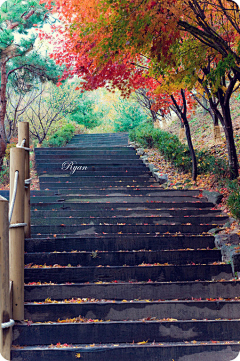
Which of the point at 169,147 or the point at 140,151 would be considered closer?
the point at 169,147

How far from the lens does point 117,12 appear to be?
170 inches

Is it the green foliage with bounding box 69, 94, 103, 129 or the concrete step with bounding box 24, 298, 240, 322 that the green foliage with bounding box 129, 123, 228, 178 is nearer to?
the concrete step with bounding box 24, 298, 240, 322

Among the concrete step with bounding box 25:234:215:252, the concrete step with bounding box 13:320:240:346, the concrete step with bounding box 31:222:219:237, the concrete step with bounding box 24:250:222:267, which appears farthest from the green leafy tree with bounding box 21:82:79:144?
the concrete step with bounding box 13:320:240:346

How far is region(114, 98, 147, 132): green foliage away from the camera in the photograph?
67.7 ft

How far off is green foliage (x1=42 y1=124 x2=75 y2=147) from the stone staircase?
7905mm

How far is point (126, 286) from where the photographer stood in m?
3.73

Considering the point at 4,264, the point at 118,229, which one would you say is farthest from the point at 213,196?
the point at 4,264

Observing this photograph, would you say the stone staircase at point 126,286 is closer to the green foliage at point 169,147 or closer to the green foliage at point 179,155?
the green foliage at point 179,155

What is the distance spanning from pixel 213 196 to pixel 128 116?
49.4ft

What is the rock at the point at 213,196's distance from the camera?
21.2 ft

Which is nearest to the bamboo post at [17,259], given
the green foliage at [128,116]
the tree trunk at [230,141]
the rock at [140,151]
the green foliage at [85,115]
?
the tree trunk at [230,141]

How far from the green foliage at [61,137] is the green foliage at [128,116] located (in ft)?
17.1

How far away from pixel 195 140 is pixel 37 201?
29.0 feet

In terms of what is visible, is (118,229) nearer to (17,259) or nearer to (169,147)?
(17,259)
